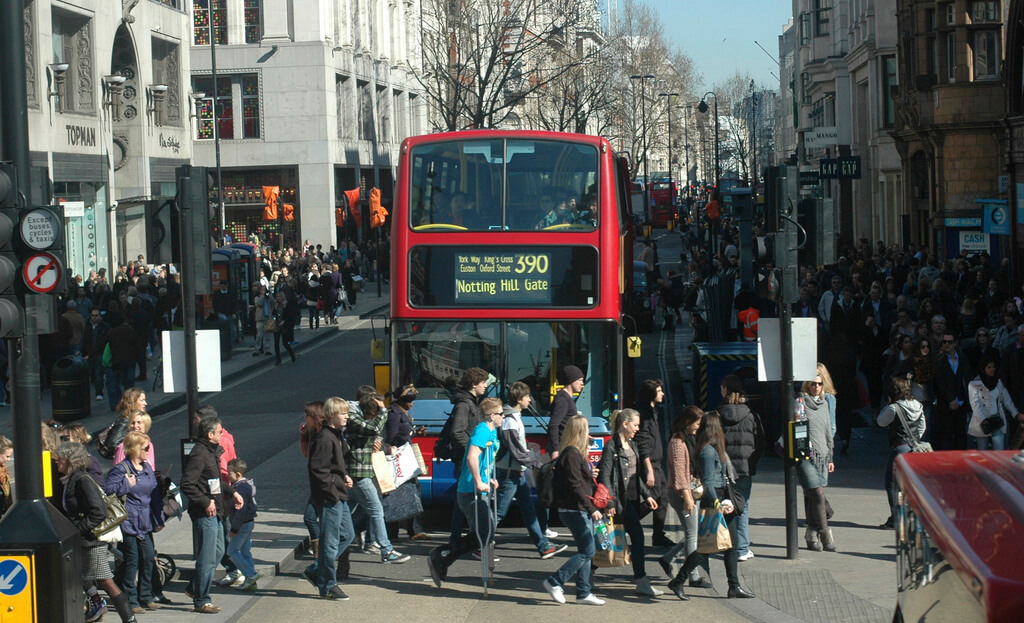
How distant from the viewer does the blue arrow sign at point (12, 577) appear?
7961 mm

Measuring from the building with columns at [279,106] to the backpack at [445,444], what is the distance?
1730 inches

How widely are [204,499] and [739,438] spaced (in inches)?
171

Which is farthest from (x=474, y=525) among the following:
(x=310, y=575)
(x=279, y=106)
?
(x=279, y=106)

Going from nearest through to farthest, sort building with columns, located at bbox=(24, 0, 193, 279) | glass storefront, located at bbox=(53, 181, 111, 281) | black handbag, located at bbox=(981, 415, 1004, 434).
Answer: black handbag, located at bbox=(981, 415, 1004, 434), building with columns, located at bbox=(24, 0, 193, 279), glass storefront, located at bbox=(53, 181, 111, 281)

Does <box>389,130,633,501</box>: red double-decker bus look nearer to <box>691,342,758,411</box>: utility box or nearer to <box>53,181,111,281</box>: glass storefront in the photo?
<box>691,342,758,411</box>: utility box

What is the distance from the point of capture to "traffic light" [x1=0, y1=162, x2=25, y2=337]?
28.6ft

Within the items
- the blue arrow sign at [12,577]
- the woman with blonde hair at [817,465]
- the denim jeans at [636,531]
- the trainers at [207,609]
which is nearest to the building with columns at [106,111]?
the trainers at [207,609]

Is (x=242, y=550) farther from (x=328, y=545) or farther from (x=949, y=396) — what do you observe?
(x=949, y=396)

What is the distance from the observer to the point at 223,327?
29.4 meters

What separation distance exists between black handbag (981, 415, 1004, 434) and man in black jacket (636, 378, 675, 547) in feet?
11.5

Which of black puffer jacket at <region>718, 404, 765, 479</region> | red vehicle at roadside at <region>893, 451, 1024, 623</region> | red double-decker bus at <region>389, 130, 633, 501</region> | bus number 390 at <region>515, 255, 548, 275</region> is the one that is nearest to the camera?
red vehicle at roadside at <region>893, 451, 1024, 623</region>

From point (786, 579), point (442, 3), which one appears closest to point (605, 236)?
point (786, 579)

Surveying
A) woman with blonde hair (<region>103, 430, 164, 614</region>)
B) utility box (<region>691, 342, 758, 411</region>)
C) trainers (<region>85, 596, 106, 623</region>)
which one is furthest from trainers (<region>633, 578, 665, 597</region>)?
utility box (<region>691, 342, 758, 411</region>)

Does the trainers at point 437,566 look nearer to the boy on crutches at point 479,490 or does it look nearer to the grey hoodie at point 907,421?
the boy on crutches at point 479,490
